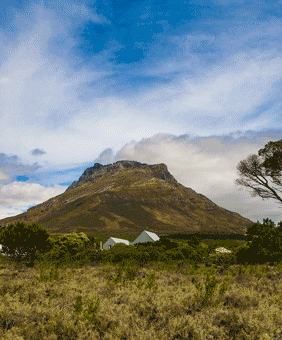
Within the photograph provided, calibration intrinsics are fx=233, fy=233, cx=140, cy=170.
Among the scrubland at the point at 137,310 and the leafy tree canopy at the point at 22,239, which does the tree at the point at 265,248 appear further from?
the leafy tree canopy at the point at 22,239

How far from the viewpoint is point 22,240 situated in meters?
17.4

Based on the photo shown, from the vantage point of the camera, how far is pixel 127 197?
195 meters

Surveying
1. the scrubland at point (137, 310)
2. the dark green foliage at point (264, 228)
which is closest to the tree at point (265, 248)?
the dark green foliage at point (264, 228)

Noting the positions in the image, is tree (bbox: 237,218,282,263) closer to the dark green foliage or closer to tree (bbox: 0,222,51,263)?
the dark green foliage

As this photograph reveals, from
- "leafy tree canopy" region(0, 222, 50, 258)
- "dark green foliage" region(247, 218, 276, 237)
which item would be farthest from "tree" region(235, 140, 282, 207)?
"leafy tree canopy" region(0, 222, 50, 258)

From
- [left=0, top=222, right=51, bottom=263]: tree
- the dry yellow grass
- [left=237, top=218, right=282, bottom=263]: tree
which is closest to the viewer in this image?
the dry yellow grass

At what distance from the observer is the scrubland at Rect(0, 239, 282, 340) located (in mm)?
5578

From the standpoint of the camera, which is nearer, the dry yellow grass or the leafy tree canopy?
the dry yellow grass

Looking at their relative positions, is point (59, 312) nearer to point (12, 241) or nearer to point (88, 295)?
point (88, 295)

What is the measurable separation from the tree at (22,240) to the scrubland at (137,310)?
28.4 ft

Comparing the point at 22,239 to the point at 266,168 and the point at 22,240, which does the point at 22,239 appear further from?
the point at 266,168

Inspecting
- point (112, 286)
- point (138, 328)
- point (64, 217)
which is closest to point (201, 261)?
point (112, 286)

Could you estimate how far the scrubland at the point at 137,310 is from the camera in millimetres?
5578

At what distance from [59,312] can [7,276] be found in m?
6.65
